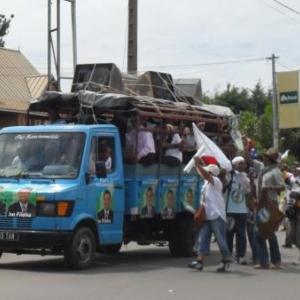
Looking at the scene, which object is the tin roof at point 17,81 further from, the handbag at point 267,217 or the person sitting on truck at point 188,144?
the handbag at point 267,217

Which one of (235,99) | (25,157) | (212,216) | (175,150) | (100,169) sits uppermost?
(235,99)

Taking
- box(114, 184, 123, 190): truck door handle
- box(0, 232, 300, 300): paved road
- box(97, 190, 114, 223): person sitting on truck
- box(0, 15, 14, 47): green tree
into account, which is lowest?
box(0, 232, 300, 300): paved road

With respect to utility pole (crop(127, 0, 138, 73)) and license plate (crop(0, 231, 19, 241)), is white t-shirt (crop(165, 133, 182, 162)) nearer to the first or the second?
license plate (crop(0, 231, 19, 241))

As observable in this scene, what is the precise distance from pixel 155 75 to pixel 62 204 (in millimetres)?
4180

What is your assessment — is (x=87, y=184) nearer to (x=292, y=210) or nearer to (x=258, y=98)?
(x=292, y=210)

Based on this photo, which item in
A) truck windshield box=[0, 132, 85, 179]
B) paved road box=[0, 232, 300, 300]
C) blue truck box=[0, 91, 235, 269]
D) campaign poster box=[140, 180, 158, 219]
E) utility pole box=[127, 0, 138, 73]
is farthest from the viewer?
utility pole box=[127, 0, 138, 73]

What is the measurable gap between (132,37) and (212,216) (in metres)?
10.2

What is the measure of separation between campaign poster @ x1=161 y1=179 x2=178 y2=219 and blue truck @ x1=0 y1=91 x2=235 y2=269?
17 millimetres

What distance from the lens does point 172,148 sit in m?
13.2

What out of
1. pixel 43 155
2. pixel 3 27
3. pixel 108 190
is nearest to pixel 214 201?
pixel 108 190

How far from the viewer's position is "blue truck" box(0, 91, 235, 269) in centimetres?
1098

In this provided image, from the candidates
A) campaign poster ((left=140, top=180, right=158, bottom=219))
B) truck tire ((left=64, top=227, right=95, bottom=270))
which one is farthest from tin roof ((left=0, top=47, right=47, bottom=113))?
truck tire ((left=64, top=227, right=95, bottom=270))

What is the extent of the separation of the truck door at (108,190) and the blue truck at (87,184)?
0.6 inches

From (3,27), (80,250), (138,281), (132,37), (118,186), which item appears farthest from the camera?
(3,27)
